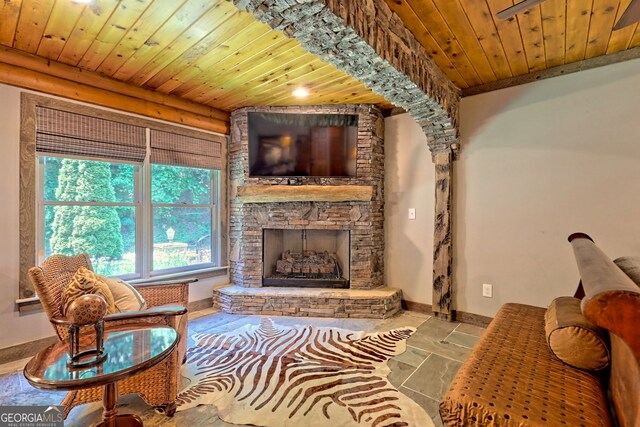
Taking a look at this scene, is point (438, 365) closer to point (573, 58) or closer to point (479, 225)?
point (479, 225)

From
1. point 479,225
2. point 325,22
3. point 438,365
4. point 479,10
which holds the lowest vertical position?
point 438,365

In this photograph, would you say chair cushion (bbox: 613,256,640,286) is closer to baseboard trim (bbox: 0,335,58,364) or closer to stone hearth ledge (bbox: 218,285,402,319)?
stone hearth ledge (bbox: 218,285,402,319)

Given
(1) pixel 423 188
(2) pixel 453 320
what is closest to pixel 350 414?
(2) pixel 453 320

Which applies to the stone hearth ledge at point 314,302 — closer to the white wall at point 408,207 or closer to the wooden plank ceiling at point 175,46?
the white wall at point 408,207

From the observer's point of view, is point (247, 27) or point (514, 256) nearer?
point (247, 27)

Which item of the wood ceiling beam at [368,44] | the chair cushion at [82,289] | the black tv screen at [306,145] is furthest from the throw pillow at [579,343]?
the black tv screen at [306,145]

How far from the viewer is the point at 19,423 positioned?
1.47 meters

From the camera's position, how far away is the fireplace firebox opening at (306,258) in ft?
12.3

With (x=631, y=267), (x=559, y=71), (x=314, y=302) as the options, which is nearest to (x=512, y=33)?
(x=559, y=71)

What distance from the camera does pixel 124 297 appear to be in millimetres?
2070

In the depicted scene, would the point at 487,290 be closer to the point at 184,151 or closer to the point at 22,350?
the point at 184,151

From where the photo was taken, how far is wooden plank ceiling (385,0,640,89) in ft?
6.23

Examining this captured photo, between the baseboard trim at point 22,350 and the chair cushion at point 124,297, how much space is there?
1.22 m

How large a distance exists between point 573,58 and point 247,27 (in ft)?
8.95
